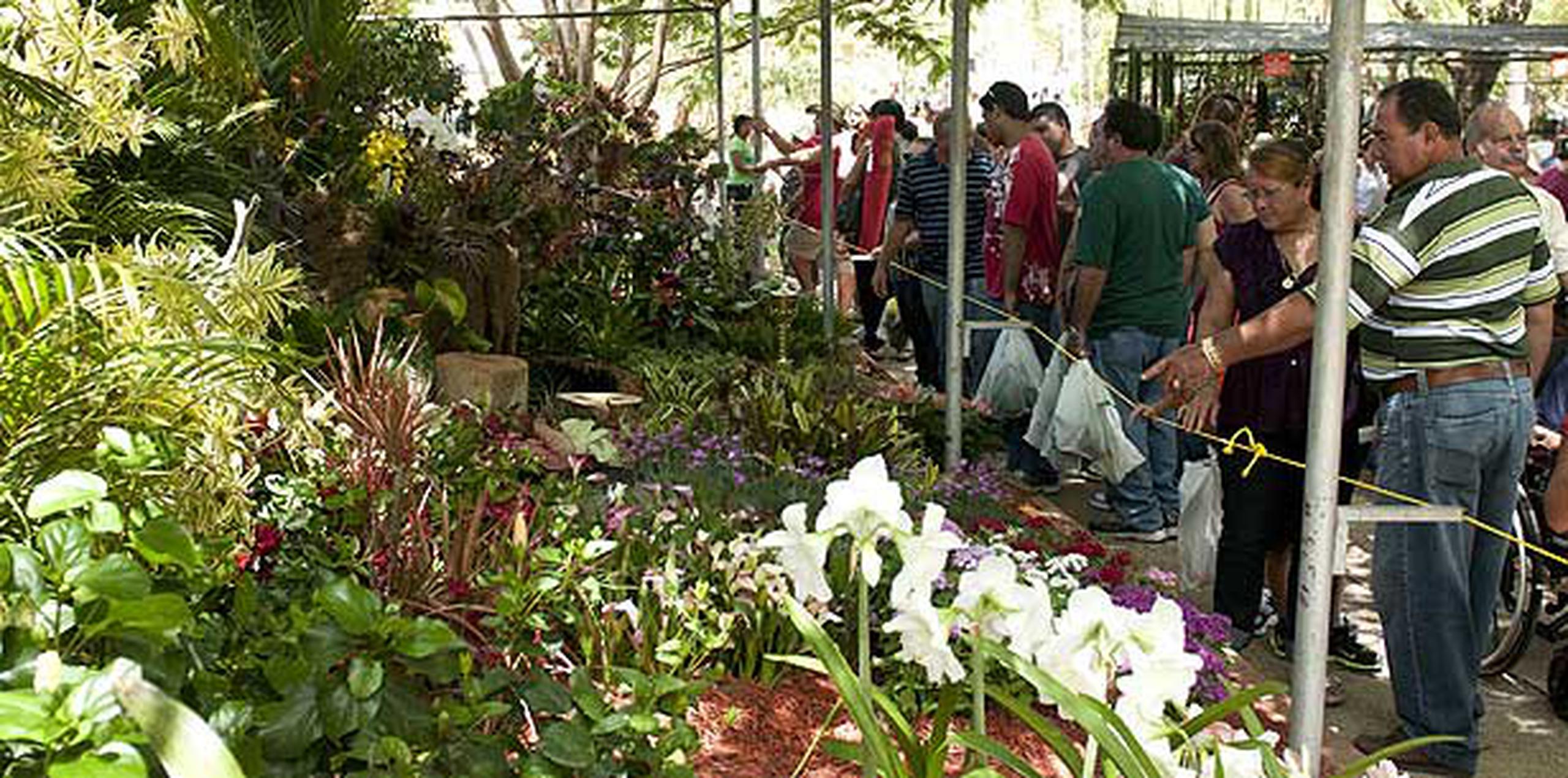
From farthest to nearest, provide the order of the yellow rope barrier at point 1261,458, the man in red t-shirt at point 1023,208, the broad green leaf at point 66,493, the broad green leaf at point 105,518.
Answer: the man in red t-shirt at point 1023,208 → the yellow rope barrier at point 1261,458 → the broad green leaf at point 105,518 → the broad green leaf at point 66,493

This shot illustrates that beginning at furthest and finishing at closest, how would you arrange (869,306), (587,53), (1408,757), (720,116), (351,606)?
1. (587,53)
2. (869,306)
3. (720,116)
4. (1408,757)
5. (351,606)

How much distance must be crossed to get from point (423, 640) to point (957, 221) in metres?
3.80

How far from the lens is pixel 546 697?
96.2 inches

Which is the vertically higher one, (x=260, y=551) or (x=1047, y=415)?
(x=260, y=551)

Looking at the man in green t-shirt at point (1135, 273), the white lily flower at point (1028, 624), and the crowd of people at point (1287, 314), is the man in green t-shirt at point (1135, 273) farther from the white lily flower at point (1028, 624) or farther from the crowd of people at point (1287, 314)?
the white lily flower at point (1028, 624)

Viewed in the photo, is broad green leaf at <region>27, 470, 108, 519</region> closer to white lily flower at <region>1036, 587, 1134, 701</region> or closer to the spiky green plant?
the spiky green plant

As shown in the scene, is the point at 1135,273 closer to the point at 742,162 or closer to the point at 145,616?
the point at 145,616

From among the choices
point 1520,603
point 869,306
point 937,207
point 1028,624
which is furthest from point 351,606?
point 869,306

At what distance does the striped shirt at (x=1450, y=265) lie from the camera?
152 inches

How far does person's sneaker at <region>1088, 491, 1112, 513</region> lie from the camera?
267 inches

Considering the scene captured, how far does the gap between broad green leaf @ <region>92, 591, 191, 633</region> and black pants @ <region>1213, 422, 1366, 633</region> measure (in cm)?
367

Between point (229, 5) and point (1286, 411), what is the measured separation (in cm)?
418

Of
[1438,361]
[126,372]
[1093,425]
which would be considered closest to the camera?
[126,372]

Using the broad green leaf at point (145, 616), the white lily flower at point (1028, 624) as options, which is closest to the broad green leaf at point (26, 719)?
the broad green leaf at point (145, 616)
